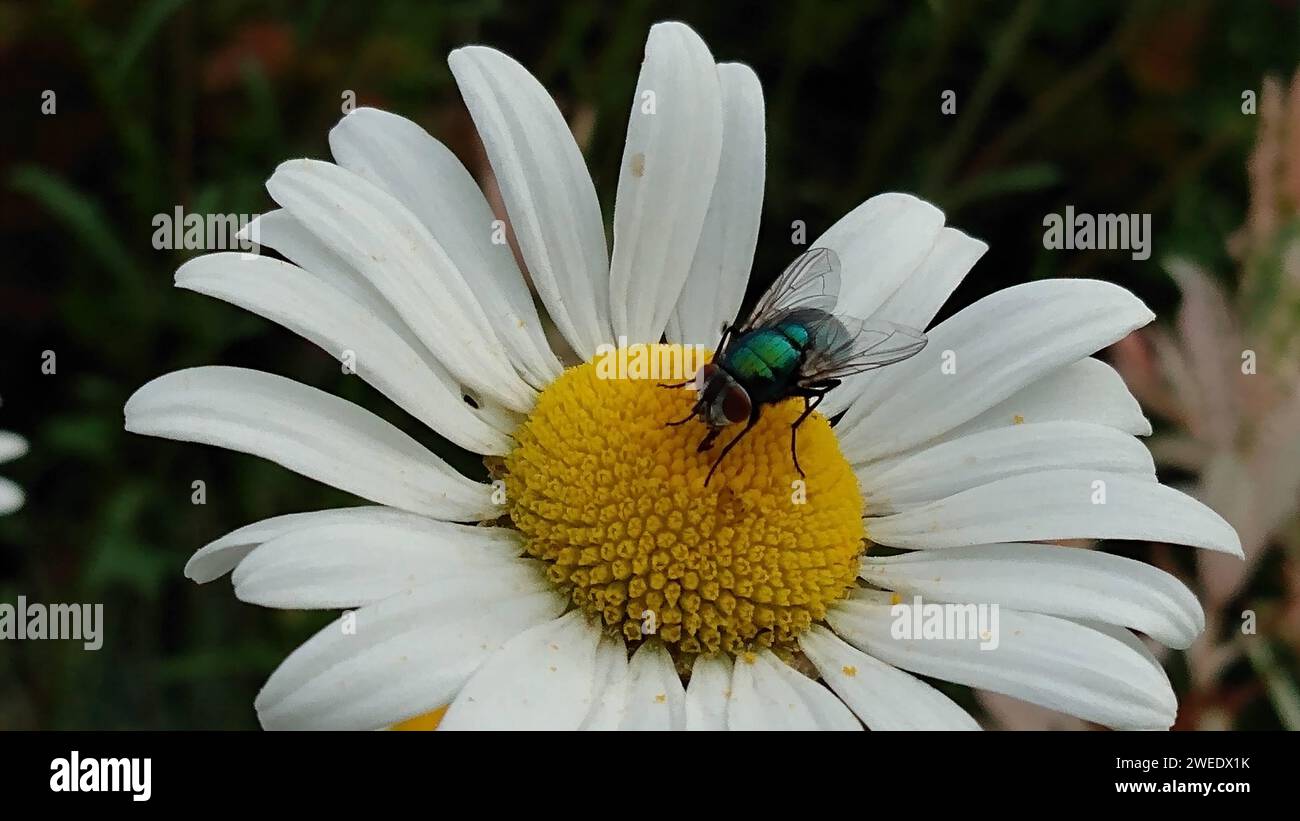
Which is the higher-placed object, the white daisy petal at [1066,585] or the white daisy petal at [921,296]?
the white daisy petal at [921,296]

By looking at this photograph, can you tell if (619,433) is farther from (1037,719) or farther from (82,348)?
(82,348)

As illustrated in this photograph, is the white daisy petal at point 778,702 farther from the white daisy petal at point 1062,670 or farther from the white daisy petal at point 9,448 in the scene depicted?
the white daisy petal at point 9,448

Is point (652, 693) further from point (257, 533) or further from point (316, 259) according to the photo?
point (316, 259)

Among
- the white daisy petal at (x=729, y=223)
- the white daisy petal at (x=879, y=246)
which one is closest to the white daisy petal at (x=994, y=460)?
the white daisy petal at (x=879, y=246)

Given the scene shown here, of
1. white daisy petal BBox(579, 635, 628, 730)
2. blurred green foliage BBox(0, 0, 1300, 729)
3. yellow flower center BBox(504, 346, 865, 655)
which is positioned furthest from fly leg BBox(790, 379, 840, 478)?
blurred green foliage BBox(0, 0, 1300, 729)

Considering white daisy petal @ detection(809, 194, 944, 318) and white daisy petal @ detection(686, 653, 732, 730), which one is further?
white daisy petal @ detection(809, 194, 944, 318)

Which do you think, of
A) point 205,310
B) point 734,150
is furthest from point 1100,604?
point 205,310

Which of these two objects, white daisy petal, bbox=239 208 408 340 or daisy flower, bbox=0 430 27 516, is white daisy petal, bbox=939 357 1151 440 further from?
daisy flower, bbox=0 430 27 516
